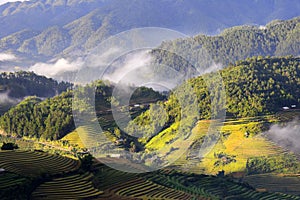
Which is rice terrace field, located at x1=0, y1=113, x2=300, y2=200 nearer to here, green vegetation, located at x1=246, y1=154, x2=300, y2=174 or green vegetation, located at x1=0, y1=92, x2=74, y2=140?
→ green vegetation, located at x1=246, y1=154, x2=300, y2=174

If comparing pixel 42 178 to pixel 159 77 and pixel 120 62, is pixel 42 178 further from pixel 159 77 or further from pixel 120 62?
pixel 159 77

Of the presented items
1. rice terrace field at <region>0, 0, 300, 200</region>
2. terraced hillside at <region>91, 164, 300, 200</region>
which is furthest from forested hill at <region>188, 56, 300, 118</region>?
terraced hillside at <region>91, 164, 300, 200</region>

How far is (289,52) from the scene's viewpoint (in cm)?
11825

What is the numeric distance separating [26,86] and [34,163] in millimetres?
46312

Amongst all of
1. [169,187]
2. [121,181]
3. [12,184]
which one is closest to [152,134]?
[169,187]

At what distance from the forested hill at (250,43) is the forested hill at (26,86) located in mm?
39631

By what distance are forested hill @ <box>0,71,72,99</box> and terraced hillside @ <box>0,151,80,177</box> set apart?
37.0m

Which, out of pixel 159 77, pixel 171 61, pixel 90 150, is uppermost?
pixel 171 61

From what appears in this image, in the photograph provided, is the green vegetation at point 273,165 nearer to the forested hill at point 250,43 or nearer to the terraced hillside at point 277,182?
the terraced hillside at point 277,182

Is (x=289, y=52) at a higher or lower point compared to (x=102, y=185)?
higher

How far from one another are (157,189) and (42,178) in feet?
20.2

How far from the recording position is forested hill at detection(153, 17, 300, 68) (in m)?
118

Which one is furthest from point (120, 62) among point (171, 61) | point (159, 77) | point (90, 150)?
point (171, 61)

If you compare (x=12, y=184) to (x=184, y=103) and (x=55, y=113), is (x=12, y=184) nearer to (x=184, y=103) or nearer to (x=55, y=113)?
(x=184, y=103)
